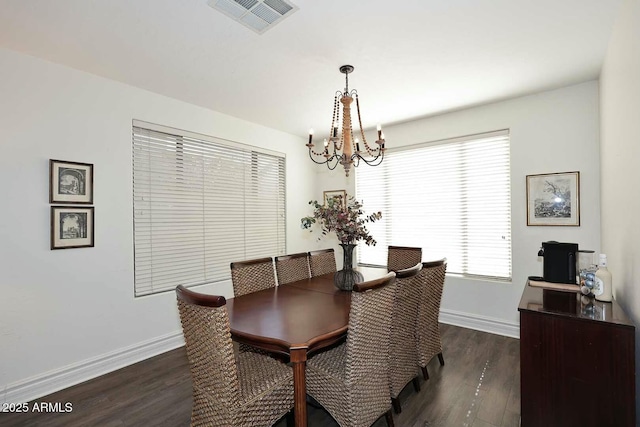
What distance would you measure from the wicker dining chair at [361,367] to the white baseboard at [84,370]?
2.04m

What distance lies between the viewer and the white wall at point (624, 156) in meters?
1.66

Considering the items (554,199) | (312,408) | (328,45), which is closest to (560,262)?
(554,199)

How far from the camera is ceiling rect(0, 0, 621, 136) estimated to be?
77.2 inches

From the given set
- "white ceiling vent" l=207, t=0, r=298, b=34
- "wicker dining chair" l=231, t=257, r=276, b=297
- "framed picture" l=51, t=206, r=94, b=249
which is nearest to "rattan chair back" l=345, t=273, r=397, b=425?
"wicker dining chair" l=231, t=257, r=276, b=297

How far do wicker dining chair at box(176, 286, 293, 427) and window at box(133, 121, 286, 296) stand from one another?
→ 1898 millimetres

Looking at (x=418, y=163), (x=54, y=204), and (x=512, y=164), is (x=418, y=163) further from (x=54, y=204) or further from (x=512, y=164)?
(x=54, y=204)

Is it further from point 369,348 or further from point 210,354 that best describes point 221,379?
point 369,348

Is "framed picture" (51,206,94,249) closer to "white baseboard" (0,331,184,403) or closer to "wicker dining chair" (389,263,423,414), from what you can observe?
"white baseboard" (0,331,184,403)

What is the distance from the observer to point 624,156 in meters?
1.95

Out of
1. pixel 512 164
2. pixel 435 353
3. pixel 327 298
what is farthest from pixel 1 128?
pixel 512 164

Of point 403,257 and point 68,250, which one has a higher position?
point 68,250

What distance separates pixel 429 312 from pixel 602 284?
1153 millimetres

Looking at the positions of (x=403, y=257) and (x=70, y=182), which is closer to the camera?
(x=70, y=182)

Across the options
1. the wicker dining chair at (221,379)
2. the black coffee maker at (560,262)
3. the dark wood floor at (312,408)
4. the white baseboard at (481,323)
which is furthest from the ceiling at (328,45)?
the dark wood floor at (312,408)
